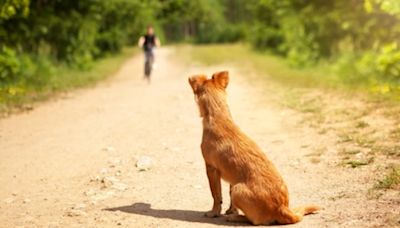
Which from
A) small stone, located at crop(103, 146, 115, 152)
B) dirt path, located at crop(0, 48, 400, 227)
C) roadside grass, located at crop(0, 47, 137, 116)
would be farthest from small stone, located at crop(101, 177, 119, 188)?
roadside grass, located at crop(0, 47, 137, 116)

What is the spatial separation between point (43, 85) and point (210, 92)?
14.3 metres

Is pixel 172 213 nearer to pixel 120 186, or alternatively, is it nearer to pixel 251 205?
pixel 251 205

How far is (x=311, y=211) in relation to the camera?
260 inches

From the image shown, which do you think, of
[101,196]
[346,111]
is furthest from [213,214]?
[346,111]

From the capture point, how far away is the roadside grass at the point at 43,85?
16.1m

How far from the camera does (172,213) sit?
7.05m

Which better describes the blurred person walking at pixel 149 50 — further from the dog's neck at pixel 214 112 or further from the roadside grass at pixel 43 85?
the dog's neck at pixel 214 112

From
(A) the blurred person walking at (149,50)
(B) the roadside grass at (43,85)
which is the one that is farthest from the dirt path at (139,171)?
(A) the blurred person walking at (149,50)

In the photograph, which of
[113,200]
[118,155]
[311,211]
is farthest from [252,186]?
[118,155]

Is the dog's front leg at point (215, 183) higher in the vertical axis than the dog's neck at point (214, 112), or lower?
lower

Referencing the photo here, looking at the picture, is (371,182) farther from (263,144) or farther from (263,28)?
(263,28)

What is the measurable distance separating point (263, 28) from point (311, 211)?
123ft

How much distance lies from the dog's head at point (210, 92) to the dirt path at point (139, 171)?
3.91ft

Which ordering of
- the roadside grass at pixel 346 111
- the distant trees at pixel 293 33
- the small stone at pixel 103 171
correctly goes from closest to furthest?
the small stone at pixel 103 171 < the roadside grass at pixel 346 111 < the distant trees at pixel 293 33
